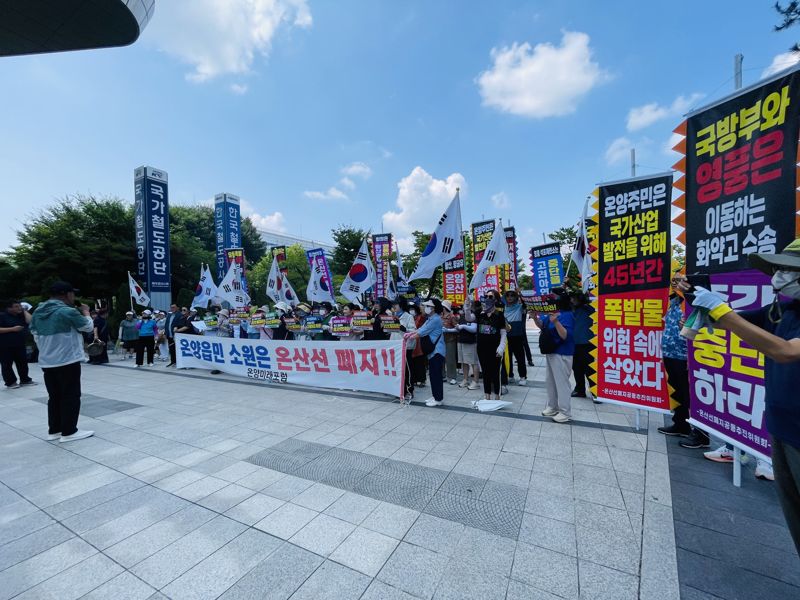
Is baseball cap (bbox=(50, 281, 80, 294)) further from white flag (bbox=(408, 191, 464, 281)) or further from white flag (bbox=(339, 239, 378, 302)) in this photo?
white flag (bbox=(339, 239, 378, 302))

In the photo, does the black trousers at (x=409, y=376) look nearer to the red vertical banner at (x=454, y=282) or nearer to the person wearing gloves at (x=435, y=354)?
the person wearing gloves at (x=435, y=354)

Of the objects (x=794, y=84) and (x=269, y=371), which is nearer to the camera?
(x=794, y=84)

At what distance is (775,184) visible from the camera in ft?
8.94

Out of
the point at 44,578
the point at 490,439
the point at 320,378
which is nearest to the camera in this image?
the point at 44,578

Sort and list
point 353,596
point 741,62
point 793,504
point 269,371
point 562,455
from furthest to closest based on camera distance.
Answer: point 269,371, point 562,455, point 741,62, point 353,596, point 793,504

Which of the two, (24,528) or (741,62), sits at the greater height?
(741,62)

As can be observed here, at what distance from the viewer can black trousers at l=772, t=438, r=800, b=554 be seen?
171 cm

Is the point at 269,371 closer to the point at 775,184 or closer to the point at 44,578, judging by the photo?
the point at 44,578

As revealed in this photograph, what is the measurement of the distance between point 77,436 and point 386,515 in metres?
4.64

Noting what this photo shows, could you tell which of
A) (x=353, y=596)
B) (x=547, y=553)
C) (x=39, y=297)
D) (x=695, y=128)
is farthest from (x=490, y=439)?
(x=39, y=297)

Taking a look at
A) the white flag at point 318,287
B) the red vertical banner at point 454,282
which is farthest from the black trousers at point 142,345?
the red vertical banner at point 454,282

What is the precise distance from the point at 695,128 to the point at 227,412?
726 centimetres

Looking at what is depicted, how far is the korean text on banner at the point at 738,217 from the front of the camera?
106 inches

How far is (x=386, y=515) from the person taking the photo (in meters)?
2.75
